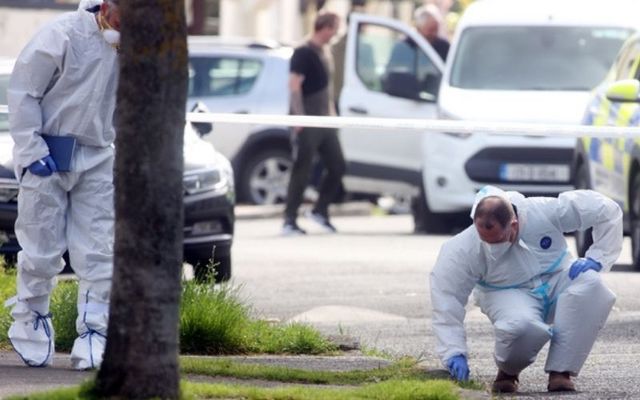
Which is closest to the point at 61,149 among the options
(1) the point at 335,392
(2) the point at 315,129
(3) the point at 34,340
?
(3) the point at 34,340

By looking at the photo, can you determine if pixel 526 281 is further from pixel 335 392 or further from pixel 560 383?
pixel 335 392

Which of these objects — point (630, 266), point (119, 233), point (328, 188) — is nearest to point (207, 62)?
point (328, 188)

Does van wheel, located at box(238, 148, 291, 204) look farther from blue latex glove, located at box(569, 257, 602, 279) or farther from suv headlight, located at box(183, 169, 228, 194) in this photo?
blue latex glove, located at box(569, 257, 602, 279)

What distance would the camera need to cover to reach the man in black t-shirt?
17.2m

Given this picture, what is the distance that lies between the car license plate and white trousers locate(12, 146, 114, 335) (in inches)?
328

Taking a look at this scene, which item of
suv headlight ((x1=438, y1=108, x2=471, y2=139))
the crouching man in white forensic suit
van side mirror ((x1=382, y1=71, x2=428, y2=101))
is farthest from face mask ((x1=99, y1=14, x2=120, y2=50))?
van side mirror ((x1=382, y1=71, x2=428, y2=101))

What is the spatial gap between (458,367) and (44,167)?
6.20ft

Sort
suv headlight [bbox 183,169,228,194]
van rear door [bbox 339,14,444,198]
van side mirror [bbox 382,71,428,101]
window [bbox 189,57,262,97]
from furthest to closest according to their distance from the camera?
window [bbox 189,57,262,97]
van rear door [bbox 339,14,444,198]
van side mirror [bbox 382,71,428,101]
suv headlight [bbox 183,169,228,194]

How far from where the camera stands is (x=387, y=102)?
1803cm

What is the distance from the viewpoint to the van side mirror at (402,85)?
57.6 ft

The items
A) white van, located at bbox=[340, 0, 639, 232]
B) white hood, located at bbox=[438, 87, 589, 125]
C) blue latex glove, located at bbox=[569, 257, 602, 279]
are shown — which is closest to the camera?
blue latex glove, located at bbox=[569, 257, 602, 279]

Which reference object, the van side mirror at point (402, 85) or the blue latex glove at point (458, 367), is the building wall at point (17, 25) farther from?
the blue latex glove at point (458, 367)

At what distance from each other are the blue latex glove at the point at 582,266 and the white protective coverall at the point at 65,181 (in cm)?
193

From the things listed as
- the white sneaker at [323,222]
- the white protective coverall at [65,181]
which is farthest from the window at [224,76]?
the white protective coverall at [65,181]
